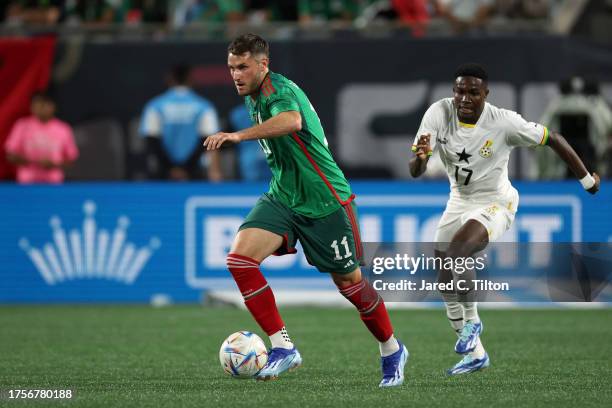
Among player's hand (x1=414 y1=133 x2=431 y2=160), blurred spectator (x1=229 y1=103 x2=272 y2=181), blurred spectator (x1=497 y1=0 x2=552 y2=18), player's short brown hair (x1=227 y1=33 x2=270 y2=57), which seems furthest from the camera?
blurred spectator (x1=497 y1=0 x2=552 y2=18)

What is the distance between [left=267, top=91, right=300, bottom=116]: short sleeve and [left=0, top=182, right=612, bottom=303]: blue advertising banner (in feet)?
20.8

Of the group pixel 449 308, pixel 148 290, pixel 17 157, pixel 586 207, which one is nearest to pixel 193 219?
pixel 148 290

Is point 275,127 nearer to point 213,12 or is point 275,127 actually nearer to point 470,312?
point 470,312

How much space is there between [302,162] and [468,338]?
68.0 inches

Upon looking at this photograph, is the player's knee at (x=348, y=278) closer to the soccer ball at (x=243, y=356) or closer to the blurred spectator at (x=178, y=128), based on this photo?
the soccer ball at (x=243, y=356)

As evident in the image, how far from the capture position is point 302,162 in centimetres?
730

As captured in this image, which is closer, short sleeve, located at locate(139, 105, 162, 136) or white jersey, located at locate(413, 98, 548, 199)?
white jersey, located at locate(413, 98, 548, 199)

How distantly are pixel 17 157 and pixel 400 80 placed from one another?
193 inches

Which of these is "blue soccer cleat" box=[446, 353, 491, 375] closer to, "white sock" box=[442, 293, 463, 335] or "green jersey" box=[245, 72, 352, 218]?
"white sock" box=[442, 293, 463, 335]

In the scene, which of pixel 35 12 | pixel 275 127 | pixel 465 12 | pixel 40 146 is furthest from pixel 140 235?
pixel 275 127

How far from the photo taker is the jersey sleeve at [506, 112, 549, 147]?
8047mm

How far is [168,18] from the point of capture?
636 inches

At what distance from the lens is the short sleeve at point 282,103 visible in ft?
23.1

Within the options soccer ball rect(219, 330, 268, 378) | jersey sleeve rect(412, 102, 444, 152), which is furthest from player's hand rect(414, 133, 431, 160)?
soccer ball rect(219, 330, 268, 378)
